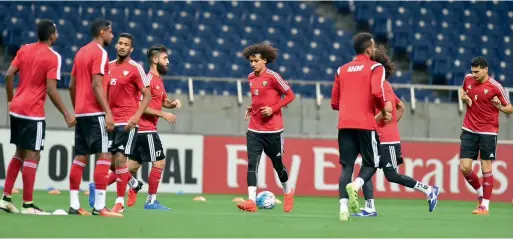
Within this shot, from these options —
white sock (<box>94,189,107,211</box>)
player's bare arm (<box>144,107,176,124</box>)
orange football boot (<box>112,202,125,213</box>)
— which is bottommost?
orange football boot (<box>112,202,125,213</box>)

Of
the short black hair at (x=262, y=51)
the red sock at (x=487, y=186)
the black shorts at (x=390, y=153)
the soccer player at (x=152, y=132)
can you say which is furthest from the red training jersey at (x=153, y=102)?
the red sock at (x=487, y=186)

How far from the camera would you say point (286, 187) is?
12.8 m

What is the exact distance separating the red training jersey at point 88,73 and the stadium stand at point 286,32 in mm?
9606

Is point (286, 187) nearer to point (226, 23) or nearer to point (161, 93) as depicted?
point (161, 93)

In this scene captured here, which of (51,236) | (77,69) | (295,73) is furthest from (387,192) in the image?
(51,236)

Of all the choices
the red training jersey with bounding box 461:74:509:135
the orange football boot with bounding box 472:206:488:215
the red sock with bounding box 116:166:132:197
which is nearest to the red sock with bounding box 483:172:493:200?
the orange football boot with bounding box 472:206:488:215

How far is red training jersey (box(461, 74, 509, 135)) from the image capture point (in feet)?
44.8

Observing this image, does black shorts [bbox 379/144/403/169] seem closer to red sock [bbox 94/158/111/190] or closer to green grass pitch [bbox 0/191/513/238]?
green grass pitch [bbox 0/191/513/238]

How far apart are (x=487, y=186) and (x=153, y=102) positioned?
14.5 feet

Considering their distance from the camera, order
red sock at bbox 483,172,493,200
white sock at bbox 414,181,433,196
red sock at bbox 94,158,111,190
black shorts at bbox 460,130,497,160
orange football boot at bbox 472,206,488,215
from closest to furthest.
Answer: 1. red sock at bbox 94,158,111,190
2. white sock at bbox 414,181,433,196
3. orange football boot at bbox 472,206,488,215
4. red sock at bbox 483,172,493,200
5. black shorts at bbox 460,130,497,160

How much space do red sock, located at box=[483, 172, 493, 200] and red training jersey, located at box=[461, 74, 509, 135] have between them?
1.87 feet

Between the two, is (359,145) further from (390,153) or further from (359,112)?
(390,153)

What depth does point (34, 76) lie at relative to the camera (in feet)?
31.9

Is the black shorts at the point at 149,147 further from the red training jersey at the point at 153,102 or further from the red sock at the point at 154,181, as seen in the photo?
the red sock at the point at 154,181
